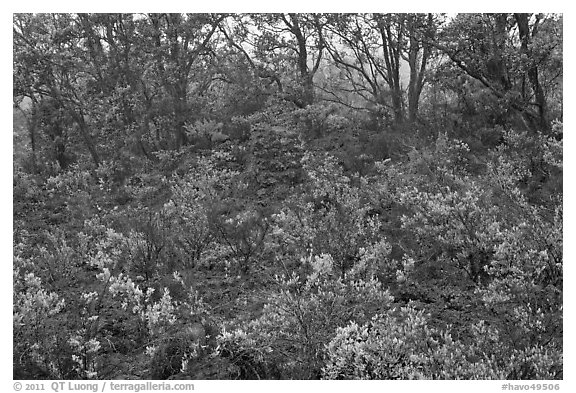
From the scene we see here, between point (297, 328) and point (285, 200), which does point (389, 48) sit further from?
point (297, 328)

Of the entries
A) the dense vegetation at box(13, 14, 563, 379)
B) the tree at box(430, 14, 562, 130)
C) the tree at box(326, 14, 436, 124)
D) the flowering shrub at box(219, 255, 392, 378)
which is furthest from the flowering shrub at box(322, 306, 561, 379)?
the tree at box(326, 14, 436, 124)

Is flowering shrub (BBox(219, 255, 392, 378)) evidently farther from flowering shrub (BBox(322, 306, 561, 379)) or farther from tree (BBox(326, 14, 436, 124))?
tree (BBox(326, 14, 436, 124))

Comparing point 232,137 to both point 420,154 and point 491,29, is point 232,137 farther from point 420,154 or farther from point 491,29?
point 491,29

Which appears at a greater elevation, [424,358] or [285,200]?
[285,200]

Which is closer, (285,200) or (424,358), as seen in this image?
(424,358)

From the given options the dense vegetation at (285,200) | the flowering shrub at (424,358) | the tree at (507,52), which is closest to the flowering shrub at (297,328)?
the dense vegetation at (285,200)

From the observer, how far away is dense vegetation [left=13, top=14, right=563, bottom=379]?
3.81 m

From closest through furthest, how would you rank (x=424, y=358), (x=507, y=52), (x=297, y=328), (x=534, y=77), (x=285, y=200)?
(x=424, y=358) < (x=297, y=328) < (x=285, y=200) < (x=507, y=52) < (x=534, y=77)

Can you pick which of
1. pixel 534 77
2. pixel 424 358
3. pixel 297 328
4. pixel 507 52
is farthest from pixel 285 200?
pixel 534 77

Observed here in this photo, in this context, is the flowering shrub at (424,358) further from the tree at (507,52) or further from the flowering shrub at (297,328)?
the tree at (507,52)

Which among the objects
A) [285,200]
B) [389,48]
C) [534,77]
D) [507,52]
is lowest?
[285,200]

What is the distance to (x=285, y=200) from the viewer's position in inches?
266

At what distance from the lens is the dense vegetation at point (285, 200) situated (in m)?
3.81
